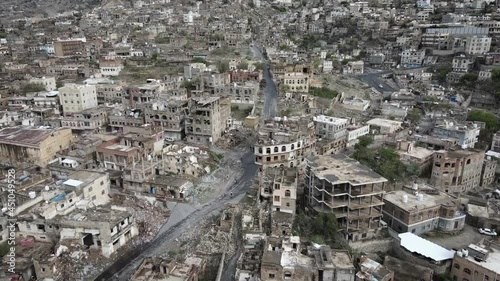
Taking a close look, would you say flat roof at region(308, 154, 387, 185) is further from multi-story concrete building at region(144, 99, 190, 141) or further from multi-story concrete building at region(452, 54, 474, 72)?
multi-story concrete building at region(452, 54, 474, 72)

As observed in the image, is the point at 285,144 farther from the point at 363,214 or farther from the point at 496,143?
the point at 496,143

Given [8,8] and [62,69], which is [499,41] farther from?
[8,8]

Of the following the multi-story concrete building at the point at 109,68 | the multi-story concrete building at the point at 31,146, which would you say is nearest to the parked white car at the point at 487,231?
the multi-story concrete building at the point at 31,146

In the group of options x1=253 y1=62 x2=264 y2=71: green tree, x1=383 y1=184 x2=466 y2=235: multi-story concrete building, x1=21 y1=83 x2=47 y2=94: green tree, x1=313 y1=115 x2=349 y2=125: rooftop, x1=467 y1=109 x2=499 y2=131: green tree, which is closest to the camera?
x1=383 y1=184 x2=466 y2=235: multi-story concrete building

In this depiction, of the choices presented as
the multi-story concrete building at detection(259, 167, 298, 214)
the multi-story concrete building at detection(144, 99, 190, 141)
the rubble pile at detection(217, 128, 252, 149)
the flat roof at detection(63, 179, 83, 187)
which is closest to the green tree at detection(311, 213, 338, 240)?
the multi-story concrete building at detection(259, 167, 298, 214)

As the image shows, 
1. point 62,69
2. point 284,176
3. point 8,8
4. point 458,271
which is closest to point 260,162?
point 284,176

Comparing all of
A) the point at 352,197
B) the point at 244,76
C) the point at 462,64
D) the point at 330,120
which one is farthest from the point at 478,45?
the point at 352,197
